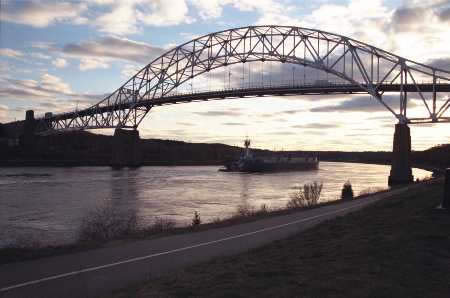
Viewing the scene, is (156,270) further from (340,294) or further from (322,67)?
(322,67)

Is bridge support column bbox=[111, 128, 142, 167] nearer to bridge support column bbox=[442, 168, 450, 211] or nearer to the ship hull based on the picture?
the ship hull

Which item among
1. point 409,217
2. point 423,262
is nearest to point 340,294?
point 423,262

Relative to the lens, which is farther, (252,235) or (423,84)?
(423,84)

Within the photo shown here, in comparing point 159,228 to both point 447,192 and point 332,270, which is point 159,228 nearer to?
point 332,270

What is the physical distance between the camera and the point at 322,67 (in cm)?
5959

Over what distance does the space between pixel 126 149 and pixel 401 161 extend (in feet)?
178

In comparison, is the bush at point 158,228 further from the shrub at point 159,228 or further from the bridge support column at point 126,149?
the bridge support column at point 126,149

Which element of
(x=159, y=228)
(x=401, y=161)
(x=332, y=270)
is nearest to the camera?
(x=332, y=270)

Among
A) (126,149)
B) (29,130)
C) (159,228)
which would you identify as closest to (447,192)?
(159,228)

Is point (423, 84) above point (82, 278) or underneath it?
above

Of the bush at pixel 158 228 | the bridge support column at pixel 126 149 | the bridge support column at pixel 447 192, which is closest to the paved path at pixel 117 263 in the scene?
the bush at pixel 158 228

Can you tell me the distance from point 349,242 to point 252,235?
2838 millimetres

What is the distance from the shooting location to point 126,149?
88.9 meters

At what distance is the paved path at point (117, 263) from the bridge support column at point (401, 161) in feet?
124
